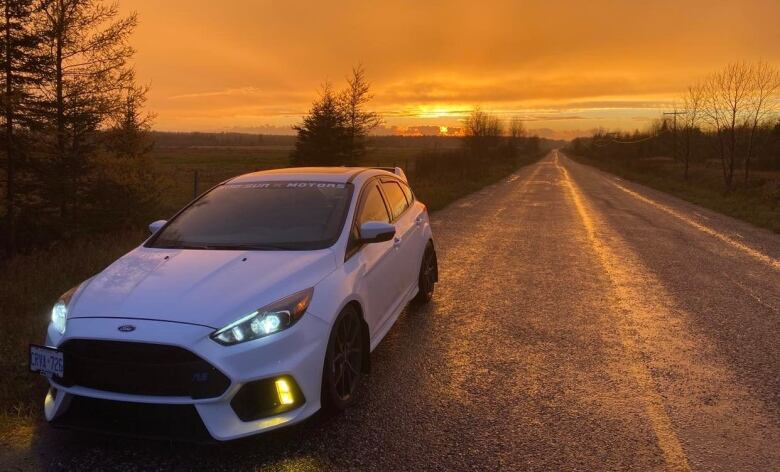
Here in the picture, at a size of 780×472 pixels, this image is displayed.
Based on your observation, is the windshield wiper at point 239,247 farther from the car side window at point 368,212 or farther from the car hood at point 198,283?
the car side window at point 368,212

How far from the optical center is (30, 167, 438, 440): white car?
2.92 m

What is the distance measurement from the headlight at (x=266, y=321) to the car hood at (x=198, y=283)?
0.04m

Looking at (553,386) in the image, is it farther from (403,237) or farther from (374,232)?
(403,237)

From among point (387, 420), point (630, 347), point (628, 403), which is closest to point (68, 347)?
point (387, 420)

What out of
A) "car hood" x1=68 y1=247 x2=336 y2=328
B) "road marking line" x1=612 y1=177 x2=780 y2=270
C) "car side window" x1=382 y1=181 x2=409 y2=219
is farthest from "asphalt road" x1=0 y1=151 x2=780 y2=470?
"car side window" x1=382 y1=181 x2=409 y2=219

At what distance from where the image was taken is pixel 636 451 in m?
3.25

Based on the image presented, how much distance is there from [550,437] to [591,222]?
1178cm

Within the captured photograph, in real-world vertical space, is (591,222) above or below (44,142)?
below

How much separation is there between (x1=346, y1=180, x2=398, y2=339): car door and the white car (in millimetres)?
17

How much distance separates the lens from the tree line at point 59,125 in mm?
13008

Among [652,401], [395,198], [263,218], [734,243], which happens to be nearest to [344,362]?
[263,218]

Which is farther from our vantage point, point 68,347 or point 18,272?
point 18,272

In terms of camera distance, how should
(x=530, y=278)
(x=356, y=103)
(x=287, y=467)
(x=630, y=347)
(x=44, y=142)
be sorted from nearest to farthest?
(x=287, y=467) < (x=630, y=347) < (x=530, y=278) < (x=44, y=142) < (x=356, y=103)

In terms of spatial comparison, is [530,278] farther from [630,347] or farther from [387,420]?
[387,420]
